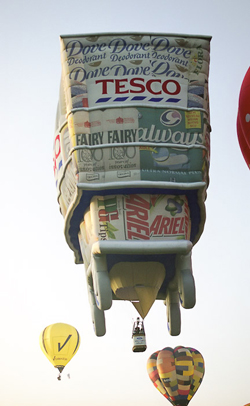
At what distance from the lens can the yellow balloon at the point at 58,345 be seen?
98.8 ft

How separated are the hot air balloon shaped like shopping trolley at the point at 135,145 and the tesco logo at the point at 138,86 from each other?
0.02 m

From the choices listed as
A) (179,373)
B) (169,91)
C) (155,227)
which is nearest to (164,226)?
(155,227)

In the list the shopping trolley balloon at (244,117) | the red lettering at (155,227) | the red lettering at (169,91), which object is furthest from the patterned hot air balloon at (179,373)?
the red lettering at (169,91)

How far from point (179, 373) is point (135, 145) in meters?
11.8

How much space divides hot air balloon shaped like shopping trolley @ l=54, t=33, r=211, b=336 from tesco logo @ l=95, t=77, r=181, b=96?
21 millimetres

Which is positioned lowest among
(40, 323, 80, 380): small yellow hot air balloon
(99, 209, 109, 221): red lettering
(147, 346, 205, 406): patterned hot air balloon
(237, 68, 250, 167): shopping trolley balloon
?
(147, 346, 205, 406): patterned hot air balloon

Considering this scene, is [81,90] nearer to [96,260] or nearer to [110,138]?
[110,138]

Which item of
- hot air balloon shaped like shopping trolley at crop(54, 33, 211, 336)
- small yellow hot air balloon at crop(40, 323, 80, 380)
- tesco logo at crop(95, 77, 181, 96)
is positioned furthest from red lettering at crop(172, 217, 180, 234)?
small yellow hot air balloon at crop(40, 323, 80, 380)

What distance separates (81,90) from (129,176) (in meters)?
2.13

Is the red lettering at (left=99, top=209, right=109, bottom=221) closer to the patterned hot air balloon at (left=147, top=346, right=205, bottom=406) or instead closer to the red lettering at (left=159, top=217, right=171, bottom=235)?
the red lettering at (left=159, top=217, right=171, bottom=235)

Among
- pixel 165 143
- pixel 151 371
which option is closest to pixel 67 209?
pixel 165 143

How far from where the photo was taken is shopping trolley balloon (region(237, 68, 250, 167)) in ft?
66.9

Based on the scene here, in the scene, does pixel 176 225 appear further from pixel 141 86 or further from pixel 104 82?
pixel 104 82

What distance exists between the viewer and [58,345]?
30.2 m
